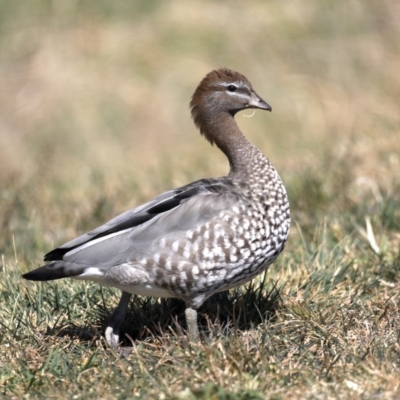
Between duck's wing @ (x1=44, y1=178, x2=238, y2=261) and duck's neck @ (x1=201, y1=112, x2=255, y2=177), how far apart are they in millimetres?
244

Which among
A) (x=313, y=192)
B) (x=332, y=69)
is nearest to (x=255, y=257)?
(x=313, y=192)

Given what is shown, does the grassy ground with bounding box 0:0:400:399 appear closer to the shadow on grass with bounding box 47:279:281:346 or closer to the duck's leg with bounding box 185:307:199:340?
the shadow on grass with bounding box 47:279:281:346

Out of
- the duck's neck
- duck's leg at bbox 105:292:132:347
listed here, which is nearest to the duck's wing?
the duck's neck

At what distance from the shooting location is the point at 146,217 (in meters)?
4.57

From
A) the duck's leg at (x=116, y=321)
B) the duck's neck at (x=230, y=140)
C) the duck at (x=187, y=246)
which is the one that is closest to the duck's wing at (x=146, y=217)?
the duck at (x=187, y=246)

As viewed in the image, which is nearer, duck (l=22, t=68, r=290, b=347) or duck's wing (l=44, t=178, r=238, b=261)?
duck (l=22, t=68, r=290, b=347)

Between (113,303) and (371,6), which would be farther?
(371,6)

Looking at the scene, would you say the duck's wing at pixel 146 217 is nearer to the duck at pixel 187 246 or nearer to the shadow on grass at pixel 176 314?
the duck at pixel 187 246

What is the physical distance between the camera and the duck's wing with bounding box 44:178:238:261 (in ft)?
14.8

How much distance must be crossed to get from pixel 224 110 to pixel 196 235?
36.1 inches

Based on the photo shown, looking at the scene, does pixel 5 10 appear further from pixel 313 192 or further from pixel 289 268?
pixel 289 268

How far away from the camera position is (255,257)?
4.41 metres

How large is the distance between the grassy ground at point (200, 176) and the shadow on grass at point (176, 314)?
0.04 feet

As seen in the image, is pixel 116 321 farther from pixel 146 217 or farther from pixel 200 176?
pixel 200 176
